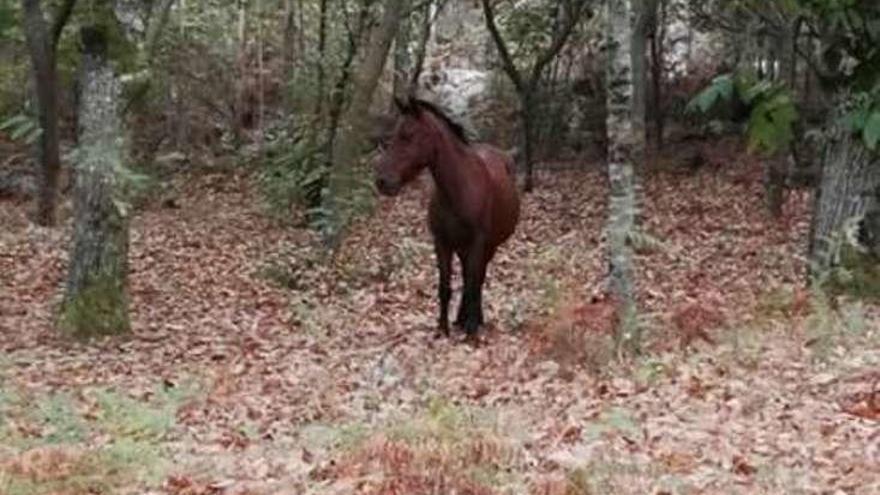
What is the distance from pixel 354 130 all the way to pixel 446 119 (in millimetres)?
5247

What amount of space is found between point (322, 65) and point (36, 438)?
17.0 m

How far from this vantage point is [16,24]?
81.6 ft

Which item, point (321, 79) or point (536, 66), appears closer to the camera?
point (321, 79)

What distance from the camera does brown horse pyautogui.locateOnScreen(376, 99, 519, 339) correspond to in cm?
1170

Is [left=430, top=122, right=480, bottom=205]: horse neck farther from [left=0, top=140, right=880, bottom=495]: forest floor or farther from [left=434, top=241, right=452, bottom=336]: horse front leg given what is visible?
[left=0, top=140, right=880, bottom=495]: forest floor

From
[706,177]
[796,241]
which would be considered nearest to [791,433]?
[796,241]

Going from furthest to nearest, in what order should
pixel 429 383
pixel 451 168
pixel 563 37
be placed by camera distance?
pixel 563 37, pixel 451 168, pixel 429 383

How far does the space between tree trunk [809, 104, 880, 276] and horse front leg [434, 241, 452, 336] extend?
10.4 feet

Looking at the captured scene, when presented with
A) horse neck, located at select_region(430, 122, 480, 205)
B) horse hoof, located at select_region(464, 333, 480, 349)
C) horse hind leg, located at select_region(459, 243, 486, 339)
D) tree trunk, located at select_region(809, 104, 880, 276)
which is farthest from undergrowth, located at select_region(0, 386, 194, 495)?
tree trunk, located at select_region(809, 104, 880, 276)

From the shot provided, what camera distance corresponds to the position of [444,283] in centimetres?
1200

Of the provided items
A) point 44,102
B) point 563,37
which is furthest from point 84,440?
point 563,37

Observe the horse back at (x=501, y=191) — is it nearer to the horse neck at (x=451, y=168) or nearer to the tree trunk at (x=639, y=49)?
the horse neck at (x=451, y=168)

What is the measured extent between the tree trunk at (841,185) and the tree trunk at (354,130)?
6192 mm

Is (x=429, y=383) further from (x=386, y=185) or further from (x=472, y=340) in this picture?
(x=386, y=185)
